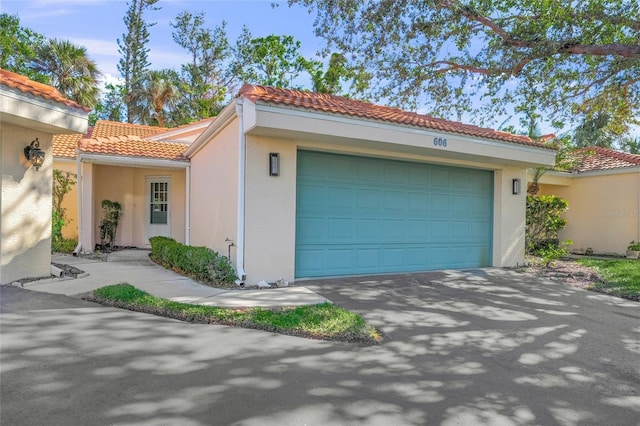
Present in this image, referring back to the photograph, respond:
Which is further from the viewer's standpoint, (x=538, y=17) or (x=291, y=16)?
(x=291, y=16)

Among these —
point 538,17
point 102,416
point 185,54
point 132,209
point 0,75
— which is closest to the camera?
point 102,416

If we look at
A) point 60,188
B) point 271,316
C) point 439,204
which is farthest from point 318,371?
point 60,188

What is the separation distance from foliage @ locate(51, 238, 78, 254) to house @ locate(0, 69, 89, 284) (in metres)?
5.08

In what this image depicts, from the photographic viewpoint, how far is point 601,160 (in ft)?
52.9

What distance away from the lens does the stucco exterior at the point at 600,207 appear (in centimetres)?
1436

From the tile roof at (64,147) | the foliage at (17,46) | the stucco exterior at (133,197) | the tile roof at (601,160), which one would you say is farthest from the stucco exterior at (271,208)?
the foliage at (17,46)

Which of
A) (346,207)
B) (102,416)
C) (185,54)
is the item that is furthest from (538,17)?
(185,54)

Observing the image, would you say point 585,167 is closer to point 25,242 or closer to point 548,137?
point 548,137

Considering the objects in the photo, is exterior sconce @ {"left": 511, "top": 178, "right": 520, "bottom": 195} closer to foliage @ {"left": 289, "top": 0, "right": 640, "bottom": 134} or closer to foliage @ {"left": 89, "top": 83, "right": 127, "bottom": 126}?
foliage @ {"left": 289, "top": 0, "right": 640, "bottom": 134}

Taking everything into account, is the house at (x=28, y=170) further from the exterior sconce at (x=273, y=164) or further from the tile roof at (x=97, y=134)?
the tile roof at (x=97, y=134)

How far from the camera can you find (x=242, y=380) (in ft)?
11.5

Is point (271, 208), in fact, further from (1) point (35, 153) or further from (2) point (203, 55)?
(2) point (203, 55)

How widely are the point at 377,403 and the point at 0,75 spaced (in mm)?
7502

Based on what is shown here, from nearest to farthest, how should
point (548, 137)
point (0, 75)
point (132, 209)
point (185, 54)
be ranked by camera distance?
1. point (0, 75)
2. point (132, 209)
3. point (548, 137)
4. point (185, 54)
